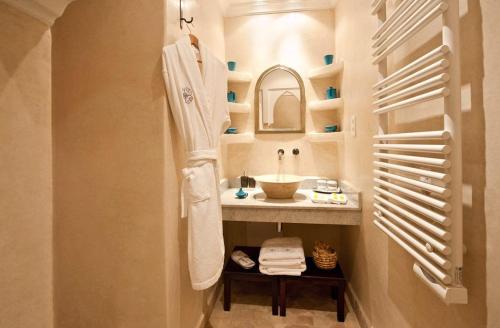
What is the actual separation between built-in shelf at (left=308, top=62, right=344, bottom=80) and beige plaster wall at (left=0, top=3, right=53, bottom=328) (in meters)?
2.05

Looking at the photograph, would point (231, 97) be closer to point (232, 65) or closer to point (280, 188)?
point (232, 65)

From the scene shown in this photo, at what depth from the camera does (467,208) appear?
2.35 feet

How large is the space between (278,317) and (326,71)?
6.72 ft

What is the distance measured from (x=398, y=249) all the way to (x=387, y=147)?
0.49 metres

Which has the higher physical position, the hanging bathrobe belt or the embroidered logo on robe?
the embroidered logo on robe

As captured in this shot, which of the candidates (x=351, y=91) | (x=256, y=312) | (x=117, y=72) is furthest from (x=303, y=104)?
(x=256, y=312)

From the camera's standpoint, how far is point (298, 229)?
240cm

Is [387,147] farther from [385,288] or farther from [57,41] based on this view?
[57,41]

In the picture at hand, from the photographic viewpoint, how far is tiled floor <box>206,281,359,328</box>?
1.76 m

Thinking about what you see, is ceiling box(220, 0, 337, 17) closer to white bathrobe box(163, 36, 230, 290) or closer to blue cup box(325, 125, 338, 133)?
blue cup box(325, 125, 338, 133)

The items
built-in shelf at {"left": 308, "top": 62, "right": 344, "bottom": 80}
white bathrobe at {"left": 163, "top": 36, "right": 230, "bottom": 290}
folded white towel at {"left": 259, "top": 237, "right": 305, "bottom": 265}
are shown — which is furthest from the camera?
built-in shelf at {"left": 308, "top": 62, "right": 344, "bottom": 80}

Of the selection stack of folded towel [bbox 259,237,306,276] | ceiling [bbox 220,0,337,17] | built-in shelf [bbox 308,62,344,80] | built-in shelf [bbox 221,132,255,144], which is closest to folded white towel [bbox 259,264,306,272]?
stack of folded towel [bbox 259,237,306,276]

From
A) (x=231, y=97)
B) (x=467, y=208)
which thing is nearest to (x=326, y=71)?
(x=231, y=97)

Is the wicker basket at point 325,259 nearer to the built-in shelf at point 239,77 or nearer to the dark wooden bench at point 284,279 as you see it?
the dark wooden bench at point 284,279
